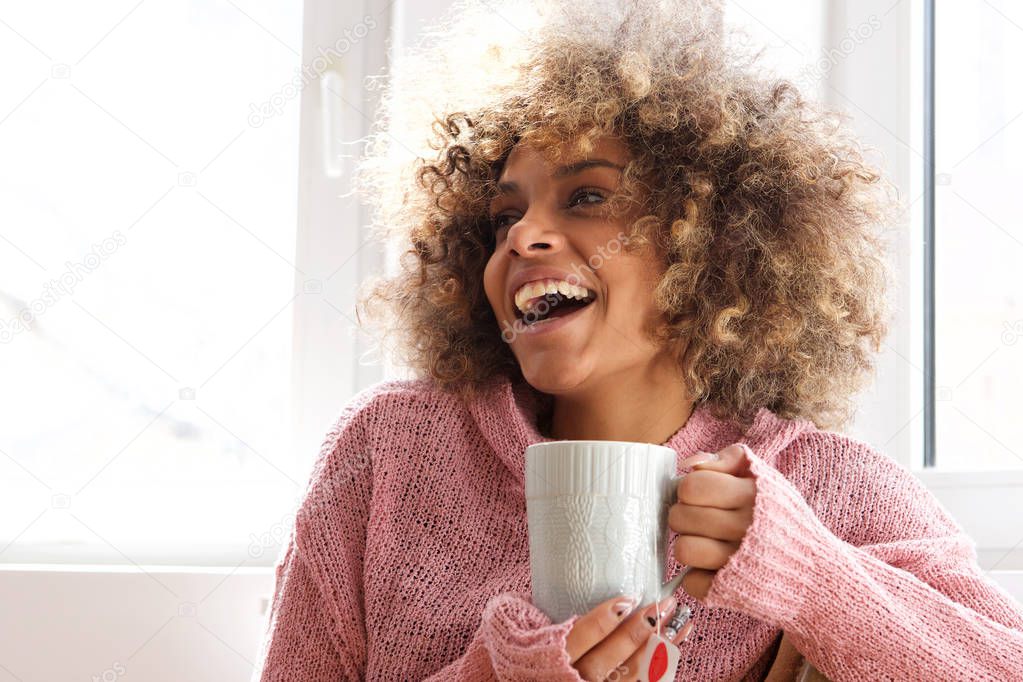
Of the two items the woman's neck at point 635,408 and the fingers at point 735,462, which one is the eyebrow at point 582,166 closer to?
the woman's neck at point 635,408

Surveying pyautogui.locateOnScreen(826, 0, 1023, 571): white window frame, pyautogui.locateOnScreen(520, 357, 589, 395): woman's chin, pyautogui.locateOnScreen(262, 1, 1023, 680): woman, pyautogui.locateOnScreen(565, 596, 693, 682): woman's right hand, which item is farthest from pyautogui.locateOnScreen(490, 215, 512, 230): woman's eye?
pyautogui.locateOnScreen(826, 0, 1023, 571): white window frame

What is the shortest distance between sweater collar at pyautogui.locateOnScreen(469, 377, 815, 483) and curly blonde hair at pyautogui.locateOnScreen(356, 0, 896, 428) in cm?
3

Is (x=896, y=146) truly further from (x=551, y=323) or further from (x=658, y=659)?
(x=658, y=659)

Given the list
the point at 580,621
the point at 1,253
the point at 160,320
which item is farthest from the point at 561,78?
the point at 1,253

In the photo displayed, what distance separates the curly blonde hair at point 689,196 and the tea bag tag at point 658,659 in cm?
44

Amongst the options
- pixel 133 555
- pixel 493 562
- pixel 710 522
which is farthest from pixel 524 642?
pixel 133 555

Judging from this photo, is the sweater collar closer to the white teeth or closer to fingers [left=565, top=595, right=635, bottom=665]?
the white teeth

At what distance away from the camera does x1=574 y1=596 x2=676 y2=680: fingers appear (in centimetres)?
86

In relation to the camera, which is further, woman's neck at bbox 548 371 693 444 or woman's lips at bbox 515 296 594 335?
woman's neck at bbox 548 371 693 444

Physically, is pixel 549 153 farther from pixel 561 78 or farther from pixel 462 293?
pixel 462 293

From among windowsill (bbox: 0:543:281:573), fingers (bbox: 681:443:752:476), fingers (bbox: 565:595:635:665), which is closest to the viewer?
fingers (bbox: 565:595:635:665)

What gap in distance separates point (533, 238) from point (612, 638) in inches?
18.9

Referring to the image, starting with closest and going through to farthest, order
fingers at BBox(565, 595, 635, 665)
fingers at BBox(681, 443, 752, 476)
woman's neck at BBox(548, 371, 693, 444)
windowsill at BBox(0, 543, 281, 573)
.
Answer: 1. fingers at BBox(565, 595, 635, 665)
2. fingers at BBox(681, 443, 752, 476)
3. woman's neck at BBox(548, 371, 693, 444)
4. windowsill at BBox(0, 543, 281, 573)

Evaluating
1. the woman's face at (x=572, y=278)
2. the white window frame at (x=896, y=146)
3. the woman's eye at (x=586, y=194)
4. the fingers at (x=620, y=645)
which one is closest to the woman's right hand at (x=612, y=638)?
the fingers at (x=620, y=645)
